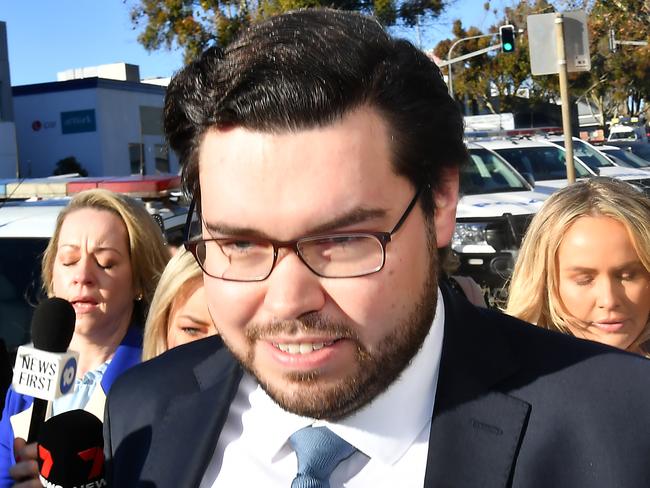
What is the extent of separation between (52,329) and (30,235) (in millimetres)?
2847

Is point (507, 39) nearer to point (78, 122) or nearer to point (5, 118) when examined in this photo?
point (78, 122)

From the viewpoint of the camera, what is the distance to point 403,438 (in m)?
1.70

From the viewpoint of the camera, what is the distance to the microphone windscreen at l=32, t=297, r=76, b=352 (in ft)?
6.19

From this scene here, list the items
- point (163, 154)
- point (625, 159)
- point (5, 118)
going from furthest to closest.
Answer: point (5, 118)
point (625, 159)
point (163, 154)

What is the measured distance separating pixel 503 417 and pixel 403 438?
21 cm

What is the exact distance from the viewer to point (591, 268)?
286 centimetres

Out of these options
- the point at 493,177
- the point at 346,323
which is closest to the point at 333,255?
the point at 346,323

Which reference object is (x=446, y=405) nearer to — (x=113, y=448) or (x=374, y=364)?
(x=374, y=364)

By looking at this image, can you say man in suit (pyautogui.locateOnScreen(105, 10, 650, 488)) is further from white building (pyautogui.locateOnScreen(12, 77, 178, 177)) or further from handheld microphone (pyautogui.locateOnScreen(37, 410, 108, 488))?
white building (pyautogui.locateOnScreen(12, 77, 178, 177))

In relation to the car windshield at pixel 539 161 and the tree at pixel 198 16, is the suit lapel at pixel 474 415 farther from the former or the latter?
the tree at pixel 198 16

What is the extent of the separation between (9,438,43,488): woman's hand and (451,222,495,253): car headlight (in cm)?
596

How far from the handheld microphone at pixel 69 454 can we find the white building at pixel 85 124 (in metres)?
30.6

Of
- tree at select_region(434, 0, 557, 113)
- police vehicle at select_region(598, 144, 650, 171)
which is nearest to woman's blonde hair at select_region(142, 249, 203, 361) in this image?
police vehicle at select_region(598, 144, 650, 171)

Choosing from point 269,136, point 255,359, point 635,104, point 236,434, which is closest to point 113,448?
point 236,434
